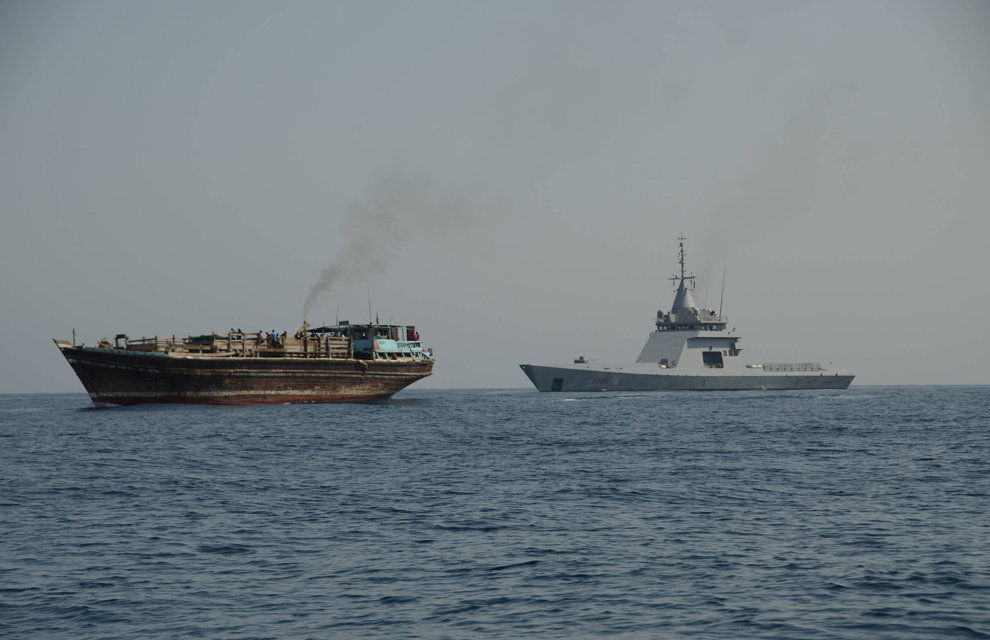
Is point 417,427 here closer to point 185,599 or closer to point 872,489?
point 872,489

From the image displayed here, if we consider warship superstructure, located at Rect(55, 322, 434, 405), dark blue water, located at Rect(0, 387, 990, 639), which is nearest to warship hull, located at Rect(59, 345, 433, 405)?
warship superstructure, located at Rect(55, 322, 434, 405)

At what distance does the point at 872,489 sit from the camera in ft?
80.3

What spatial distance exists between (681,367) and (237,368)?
59.1m

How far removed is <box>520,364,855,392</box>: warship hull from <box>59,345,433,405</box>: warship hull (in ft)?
130

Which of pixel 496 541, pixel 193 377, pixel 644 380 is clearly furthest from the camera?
pixel 644 380

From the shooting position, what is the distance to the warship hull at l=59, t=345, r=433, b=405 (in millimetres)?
65250

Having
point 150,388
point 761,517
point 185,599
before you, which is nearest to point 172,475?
point 185,599

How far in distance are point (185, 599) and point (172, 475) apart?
15433 millimetres

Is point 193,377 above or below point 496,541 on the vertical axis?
above

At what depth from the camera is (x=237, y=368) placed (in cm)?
6738

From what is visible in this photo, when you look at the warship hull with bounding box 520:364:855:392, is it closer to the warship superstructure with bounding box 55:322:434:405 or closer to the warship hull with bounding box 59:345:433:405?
the warship superstructure with bounding box 55:322:434:405

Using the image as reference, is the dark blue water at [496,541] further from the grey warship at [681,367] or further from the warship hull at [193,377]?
the grey warship at [681,367]

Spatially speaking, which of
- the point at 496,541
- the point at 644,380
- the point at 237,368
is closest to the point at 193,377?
the point at 237,368

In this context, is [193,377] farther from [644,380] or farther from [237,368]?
[644,380]
